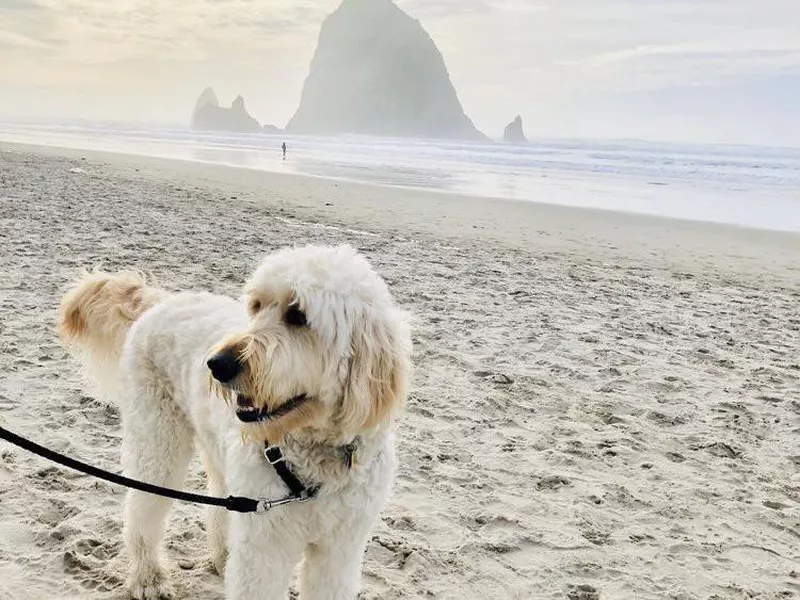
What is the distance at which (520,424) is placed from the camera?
5375 millimetres

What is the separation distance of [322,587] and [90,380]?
1.86 m

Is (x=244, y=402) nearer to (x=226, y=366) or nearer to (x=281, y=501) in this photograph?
(x=226, y=366)

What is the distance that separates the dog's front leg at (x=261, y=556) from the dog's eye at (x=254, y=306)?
0.75 metres

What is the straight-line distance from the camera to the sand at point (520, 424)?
367 centimetres

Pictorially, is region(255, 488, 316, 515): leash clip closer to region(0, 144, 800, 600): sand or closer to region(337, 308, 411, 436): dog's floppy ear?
region(337, 308, 411, 436): dog's floppy ear

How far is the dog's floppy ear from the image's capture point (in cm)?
254

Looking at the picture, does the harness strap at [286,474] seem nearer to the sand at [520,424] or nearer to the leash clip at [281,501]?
the leash clip at [281,501]

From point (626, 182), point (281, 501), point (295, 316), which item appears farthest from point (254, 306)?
point (626, 182)

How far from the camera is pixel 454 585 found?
3.56 m

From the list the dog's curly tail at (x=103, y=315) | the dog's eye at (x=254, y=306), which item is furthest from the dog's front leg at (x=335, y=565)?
the dog's curly tail at (x=103, y=315)

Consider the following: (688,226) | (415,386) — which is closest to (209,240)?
(415,386)

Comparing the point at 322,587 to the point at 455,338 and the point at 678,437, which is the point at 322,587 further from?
the point at 455,338

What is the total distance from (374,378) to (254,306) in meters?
0.55

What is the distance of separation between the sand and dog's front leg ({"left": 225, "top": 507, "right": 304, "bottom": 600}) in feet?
2.75
